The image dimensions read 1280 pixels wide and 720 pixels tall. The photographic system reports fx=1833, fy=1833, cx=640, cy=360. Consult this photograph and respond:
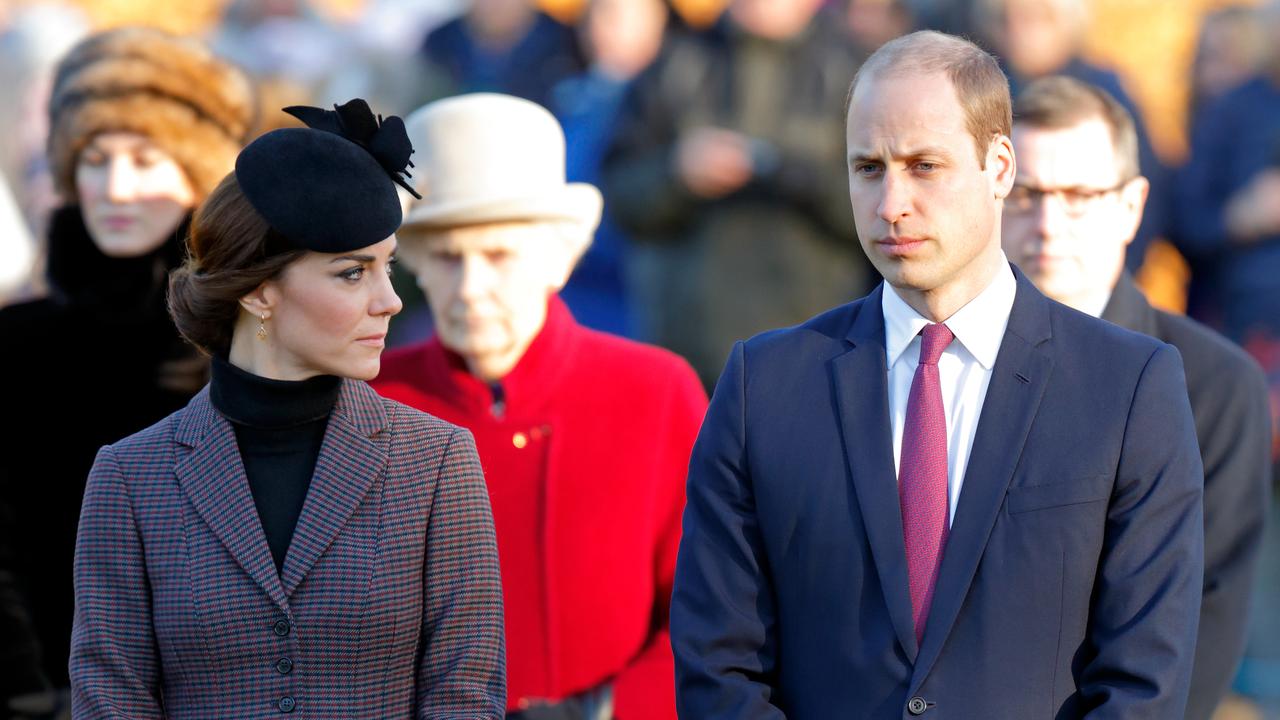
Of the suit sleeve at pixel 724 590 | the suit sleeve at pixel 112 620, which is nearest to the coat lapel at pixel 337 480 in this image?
the suit sleeve at pixel 112 620

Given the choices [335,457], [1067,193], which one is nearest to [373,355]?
[335,457]

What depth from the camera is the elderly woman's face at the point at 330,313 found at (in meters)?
3.50

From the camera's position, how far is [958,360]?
342 cm

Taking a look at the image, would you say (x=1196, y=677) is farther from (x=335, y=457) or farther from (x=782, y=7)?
(x=782, y=7)

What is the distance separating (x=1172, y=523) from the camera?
326 centimetres

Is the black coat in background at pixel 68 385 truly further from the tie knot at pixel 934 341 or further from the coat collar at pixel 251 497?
the tie knot at pixel 934 341

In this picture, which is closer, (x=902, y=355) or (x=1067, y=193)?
(x=902, y=355)

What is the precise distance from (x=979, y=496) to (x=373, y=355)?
1.18 metres

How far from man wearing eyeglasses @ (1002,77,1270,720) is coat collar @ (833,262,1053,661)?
106cm

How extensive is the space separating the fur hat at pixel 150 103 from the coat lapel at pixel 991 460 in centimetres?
244

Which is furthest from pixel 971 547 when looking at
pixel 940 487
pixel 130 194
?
pixel 130 194

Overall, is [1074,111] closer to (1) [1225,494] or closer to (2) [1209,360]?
(2) [1209,360]

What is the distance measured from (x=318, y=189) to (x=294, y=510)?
0.61 meters

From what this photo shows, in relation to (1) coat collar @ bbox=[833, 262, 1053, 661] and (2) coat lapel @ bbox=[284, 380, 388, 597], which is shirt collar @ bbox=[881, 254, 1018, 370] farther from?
(2) coat lapel @ bbox=[284, 380, 388, 597]
